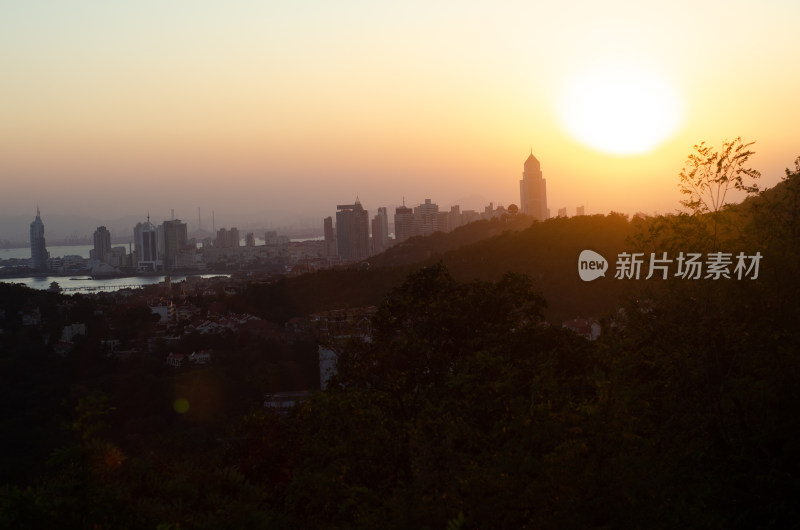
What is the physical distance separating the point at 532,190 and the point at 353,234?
13.2 metres

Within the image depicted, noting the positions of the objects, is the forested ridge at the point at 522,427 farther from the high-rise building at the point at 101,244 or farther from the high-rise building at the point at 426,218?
the high-rise building at the point at 101,244

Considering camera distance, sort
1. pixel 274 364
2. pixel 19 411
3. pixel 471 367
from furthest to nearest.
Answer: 1. pixel 274 364
2. pixel 19 411
3. pixel 471 367

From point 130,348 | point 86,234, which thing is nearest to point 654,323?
point 130,348

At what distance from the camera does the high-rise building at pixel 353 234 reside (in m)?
51.0

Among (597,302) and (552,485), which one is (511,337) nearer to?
(552,485)

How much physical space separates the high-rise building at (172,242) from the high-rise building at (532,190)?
2892 centimetres

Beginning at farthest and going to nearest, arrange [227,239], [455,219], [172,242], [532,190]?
[227,239] < [172,242] < [455,219] < [532,190]

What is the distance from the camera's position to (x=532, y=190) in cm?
4841

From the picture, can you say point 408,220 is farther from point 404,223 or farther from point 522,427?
point 522,427

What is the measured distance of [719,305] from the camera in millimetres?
4012

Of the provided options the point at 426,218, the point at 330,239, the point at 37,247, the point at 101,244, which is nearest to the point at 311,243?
the point at 330,239

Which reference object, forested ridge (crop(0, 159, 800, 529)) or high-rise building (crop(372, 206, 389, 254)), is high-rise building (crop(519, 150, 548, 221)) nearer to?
high-rise building (crop(372, 206, 389, 254))

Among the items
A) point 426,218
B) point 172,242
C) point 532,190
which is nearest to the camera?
point 532,190

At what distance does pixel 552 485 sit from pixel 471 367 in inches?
75.6
